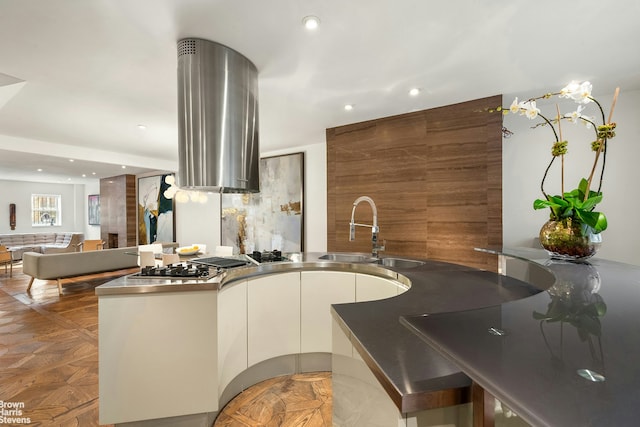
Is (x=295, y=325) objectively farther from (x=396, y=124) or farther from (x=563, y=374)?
(x=396, y=124)

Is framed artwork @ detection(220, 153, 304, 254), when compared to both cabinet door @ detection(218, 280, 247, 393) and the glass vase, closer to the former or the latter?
cabinet door @ detection(218, 280, 247, 393)

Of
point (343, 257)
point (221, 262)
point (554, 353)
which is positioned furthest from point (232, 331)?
point (554, 353)

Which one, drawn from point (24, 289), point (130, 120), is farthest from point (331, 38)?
point (24, 289)

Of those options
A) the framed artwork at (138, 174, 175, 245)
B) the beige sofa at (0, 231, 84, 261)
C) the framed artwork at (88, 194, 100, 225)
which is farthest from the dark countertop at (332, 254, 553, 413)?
the framed artwork at (88, 194, 100, 225)

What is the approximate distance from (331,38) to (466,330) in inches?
77.5

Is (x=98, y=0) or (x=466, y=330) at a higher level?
(x=98, y=0)

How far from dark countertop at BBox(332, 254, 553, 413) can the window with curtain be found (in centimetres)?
1286

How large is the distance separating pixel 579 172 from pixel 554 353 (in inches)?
143

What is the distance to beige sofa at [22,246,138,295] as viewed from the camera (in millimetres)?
4371

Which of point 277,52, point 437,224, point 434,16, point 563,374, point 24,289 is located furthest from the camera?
point 24,289

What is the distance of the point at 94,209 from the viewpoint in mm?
9898

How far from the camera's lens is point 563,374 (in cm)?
40

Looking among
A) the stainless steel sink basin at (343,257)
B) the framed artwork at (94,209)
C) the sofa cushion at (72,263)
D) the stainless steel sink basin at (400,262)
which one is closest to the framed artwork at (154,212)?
the sofa cushion at (72,263)

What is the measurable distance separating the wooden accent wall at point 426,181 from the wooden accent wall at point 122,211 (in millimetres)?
6246
